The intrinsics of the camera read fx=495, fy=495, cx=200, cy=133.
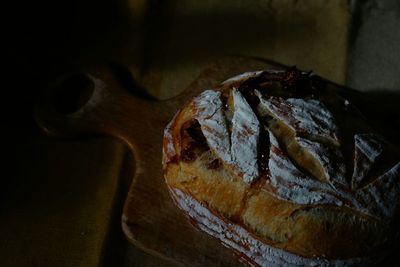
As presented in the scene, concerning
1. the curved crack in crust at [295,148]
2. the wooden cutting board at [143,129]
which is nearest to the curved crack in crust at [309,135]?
the curved crack in crust at [295,148]

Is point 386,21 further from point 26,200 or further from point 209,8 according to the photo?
point 26,200

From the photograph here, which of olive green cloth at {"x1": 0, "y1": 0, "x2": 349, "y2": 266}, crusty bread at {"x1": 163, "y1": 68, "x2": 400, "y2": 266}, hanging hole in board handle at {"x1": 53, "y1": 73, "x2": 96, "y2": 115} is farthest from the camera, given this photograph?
hanging hole in board handle at {"x1": 53, "y1": 73, "x2": 96, "y2": 115}

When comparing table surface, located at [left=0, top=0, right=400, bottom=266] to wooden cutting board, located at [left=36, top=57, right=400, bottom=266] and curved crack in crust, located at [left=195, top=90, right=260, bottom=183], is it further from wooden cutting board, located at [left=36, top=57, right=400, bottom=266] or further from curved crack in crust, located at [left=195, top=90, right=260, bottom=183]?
curved crack in crust, located at [left=195, top=90, right=260, bottom=183]

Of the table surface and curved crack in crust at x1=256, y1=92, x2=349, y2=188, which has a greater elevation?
curved crack in crust at x1=256, y1=92, x2=349, y2=188

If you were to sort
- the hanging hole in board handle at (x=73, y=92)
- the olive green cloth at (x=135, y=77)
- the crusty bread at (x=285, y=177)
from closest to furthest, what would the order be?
the crusty bread at (x=285, y=177), the olive green cloth at (x=135, y=77), the hanging hole in board handle at (x=73, y=92)

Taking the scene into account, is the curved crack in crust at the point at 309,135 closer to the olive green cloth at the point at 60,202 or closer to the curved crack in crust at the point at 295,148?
the curved crack in crust at the point at 295,148

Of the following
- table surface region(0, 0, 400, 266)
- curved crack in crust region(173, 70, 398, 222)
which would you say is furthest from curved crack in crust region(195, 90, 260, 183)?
table surface region(0, 0, 400, 266)

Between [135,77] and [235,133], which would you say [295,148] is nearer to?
[235,133]
